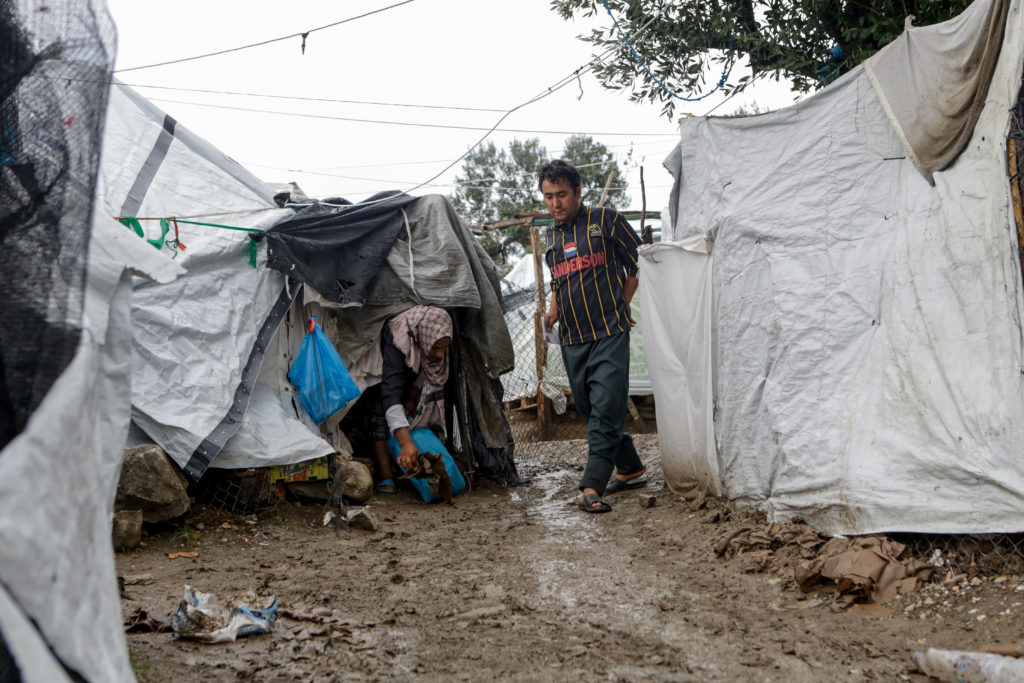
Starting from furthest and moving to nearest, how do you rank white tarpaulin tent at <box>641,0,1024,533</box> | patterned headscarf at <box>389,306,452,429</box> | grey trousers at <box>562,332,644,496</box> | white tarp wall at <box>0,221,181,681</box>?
patterned headscarf at <box>389,306,452,429</box> → grey trousers at <box>562,332,644,496</box> → white tarpaulin tent at <box>641,0,1024,533</box> → white tarp wall at <box>0,221,181,681</box>

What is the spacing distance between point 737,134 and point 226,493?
342 cm

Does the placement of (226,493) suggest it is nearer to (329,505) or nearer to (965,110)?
(329,505)

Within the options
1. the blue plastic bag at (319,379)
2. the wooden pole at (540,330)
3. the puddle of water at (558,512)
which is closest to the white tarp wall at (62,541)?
the puddle of water at (558,512)

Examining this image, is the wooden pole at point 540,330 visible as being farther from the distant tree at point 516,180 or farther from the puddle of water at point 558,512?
the distant tree at point 516,180

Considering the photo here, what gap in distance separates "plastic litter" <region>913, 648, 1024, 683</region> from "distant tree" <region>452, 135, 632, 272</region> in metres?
19.8

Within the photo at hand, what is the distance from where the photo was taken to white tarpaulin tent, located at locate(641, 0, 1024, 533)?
306cm

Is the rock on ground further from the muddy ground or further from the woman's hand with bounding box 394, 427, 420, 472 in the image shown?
the woman's hand with bounding box 394, 427, 420, 472

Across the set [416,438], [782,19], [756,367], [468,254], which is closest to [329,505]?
[416,438]

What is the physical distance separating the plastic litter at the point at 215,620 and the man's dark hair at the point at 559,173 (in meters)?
3.06

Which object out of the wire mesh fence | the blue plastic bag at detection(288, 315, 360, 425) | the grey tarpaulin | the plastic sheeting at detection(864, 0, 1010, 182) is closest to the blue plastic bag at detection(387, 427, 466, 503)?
the grey tarpaulin

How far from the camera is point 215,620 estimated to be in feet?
9.12

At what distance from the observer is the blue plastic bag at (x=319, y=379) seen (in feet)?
16.9

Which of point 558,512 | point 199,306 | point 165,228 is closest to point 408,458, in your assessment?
point 558,512

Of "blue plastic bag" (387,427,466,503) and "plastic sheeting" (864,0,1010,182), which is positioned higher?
"plastic sheeting" (864,0,1010,182)
